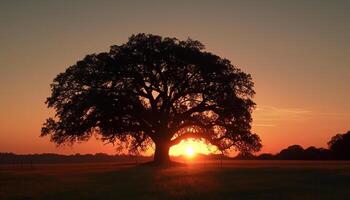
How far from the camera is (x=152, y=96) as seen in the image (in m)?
66.1

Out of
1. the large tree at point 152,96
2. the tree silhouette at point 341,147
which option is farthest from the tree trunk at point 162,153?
the tree silhouette at point 341,147

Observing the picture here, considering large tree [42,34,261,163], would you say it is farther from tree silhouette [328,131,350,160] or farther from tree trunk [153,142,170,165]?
tree silhouette [328,131,350,160]

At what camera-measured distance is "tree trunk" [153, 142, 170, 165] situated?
66562 millimetres

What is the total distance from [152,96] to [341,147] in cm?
→ 5551

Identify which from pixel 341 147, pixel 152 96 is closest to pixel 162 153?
pixel 152 96

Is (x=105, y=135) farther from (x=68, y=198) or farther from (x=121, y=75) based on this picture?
(x=68, y=198)

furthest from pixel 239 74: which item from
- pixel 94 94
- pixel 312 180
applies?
pixel 312 180

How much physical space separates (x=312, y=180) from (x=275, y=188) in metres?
7.38

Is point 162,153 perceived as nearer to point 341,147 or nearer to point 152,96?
point 152,96

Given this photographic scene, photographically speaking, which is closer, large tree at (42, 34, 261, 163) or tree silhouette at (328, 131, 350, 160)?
large tree at (42, 34, 261, 163)

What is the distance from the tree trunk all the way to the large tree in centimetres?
12

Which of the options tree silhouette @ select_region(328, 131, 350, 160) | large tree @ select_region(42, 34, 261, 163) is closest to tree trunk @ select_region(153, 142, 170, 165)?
large tree @ select_region(42, 34, 261, 163)

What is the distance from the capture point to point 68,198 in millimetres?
26516

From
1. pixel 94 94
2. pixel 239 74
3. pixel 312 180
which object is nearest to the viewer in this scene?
pixel 312 180
